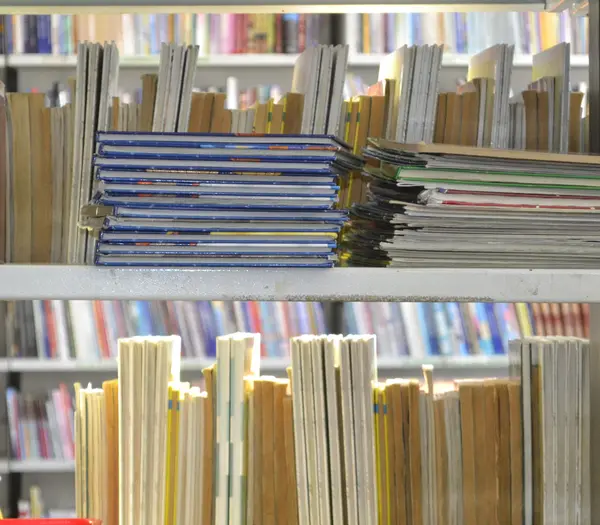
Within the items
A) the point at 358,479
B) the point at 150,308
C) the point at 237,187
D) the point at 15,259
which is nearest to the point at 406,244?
the point at 237,187

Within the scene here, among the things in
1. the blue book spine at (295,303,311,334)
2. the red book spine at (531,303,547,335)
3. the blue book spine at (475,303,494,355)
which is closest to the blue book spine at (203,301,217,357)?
the blue book spine at (295,303,311,334)

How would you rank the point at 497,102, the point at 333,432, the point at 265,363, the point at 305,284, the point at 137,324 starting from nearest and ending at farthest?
the point at 305,284, the point at 333,432, the point at 497,102, the point at 265,363, the point at 137,324

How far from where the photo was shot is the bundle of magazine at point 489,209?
38.4 inches

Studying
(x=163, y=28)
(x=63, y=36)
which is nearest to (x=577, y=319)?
(x=163, y=28)

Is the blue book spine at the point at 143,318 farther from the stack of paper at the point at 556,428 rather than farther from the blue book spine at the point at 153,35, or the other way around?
the stack of paper at the point at 556,428

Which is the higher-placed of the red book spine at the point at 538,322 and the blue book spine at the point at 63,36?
the blue book spine at the point at 63,36

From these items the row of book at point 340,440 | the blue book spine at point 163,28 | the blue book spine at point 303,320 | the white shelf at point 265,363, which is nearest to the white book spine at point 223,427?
the row of book at point 340,440

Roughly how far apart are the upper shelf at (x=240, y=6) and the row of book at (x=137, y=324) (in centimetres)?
181

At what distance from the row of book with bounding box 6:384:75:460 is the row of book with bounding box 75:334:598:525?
1.99 meters

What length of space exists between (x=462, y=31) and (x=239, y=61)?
2.57 feet

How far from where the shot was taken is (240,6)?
1.22 metres

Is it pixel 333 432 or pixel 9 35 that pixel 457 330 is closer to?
pixel 9 35

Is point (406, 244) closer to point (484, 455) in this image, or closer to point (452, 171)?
point (452, 171)

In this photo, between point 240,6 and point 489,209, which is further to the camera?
point 240,6
